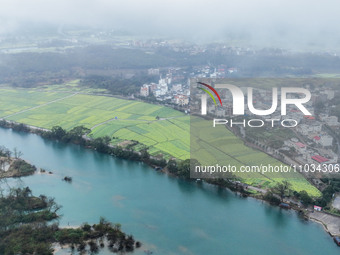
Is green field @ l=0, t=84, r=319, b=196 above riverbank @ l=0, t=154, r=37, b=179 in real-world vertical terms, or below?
above

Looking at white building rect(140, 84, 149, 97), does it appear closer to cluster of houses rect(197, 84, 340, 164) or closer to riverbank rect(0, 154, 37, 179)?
cluster of houses rect(197, 84, 340, 164)

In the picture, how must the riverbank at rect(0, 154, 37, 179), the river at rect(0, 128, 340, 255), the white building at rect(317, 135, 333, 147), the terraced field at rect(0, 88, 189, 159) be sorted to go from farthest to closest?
the terraced field at rect(0, 88, 189, 159) → the riverbank at rect(0, 154, 37, 179) → the white building at rect(317, 135, 333, 147) → the river at rect(0, 128, 340, 255)

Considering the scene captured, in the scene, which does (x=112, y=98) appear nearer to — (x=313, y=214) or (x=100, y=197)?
(x=100, y=197)

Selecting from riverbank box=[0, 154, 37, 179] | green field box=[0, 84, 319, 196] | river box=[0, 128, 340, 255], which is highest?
green field box=[0, 84, 319, 196]

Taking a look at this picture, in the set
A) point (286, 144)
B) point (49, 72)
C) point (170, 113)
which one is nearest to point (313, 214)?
point (286, 144)

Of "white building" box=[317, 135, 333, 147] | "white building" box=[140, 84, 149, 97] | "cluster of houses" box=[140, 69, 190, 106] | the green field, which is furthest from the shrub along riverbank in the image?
"white building" box=[140, 84, 149, 97]

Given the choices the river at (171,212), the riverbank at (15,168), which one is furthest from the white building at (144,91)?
the riverbank at (15,168)

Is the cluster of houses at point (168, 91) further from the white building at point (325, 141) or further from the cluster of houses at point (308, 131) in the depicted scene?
the white building at point (325, 141)
